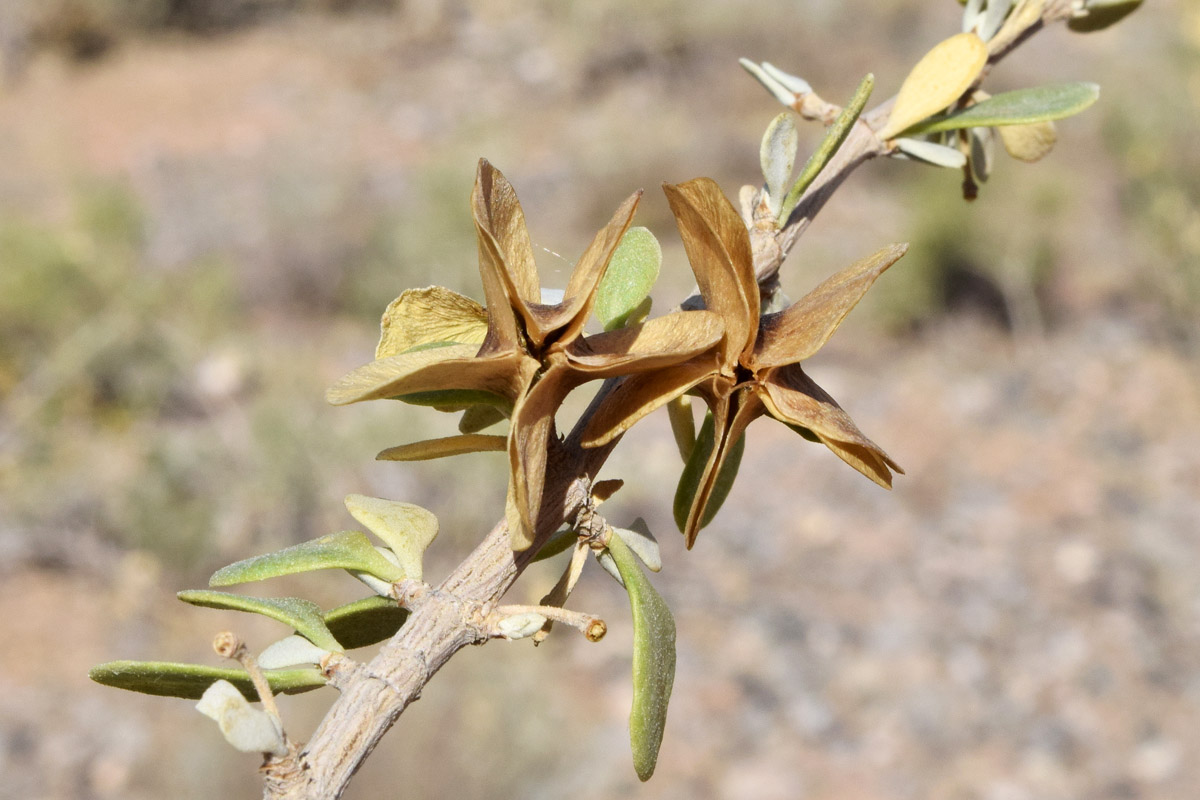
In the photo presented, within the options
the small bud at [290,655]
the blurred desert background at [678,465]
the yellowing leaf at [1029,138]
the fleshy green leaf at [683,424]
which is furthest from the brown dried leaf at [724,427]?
the blurred desert background at [678,465]

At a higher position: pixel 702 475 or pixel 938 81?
pixel 938 81

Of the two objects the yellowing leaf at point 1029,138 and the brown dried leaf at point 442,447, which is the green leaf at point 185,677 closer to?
the brown dried leaf at point 442,447

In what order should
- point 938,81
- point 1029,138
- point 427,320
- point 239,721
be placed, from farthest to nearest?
point 1029,138 < point 938,81 < point 427,320 < point 239,721

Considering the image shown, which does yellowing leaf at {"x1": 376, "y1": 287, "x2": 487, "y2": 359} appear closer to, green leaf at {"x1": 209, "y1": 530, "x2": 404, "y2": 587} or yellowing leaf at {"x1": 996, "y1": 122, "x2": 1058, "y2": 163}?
green leaf at {"x1": 209, "y1": 530, "x2": 404, "y2": 587}

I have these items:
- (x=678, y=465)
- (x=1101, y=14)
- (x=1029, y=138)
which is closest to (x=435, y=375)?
(x=1029, y=138)

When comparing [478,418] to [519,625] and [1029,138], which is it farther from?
[1029,138]

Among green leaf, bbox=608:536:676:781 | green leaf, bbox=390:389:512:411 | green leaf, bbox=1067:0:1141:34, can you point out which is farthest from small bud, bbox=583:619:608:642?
green leaf, bbox=1067:0:1141:34
